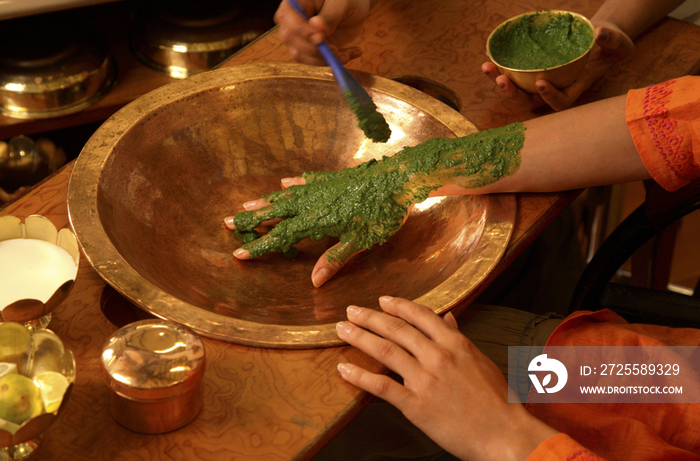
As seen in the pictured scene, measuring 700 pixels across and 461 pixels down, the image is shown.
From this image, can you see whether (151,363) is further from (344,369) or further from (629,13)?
(629,13)

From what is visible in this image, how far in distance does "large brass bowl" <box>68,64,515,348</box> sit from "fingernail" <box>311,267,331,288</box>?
2 centimetres

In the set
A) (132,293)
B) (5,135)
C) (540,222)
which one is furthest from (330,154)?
(5,135)

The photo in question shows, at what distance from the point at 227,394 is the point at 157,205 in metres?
0.41

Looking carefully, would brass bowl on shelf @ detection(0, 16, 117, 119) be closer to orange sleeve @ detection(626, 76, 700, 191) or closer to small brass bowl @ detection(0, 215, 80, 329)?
small brass bowl @ detection(0, 215, 80, 329)

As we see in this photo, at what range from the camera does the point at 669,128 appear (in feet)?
3.19

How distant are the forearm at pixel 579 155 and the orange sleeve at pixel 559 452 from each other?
1.40 feet

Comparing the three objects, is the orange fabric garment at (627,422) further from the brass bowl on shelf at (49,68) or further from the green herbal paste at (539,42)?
the brass bowl on shelf at (49,68)

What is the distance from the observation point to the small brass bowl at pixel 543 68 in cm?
110

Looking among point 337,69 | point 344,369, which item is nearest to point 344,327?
point 344,369

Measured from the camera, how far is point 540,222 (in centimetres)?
104

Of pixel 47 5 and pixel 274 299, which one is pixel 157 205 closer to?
pixel 274 299

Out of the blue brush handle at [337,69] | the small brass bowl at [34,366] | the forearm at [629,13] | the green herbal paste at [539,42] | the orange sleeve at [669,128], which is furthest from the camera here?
the forearm at [629,13]

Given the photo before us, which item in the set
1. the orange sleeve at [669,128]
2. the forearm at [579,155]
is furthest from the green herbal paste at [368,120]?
the orange sleeve at [669,128]

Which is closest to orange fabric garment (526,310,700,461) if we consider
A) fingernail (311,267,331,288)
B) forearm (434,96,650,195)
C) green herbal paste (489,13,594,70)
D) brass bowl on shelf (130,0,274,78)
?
forearm (434,96,650,195)
